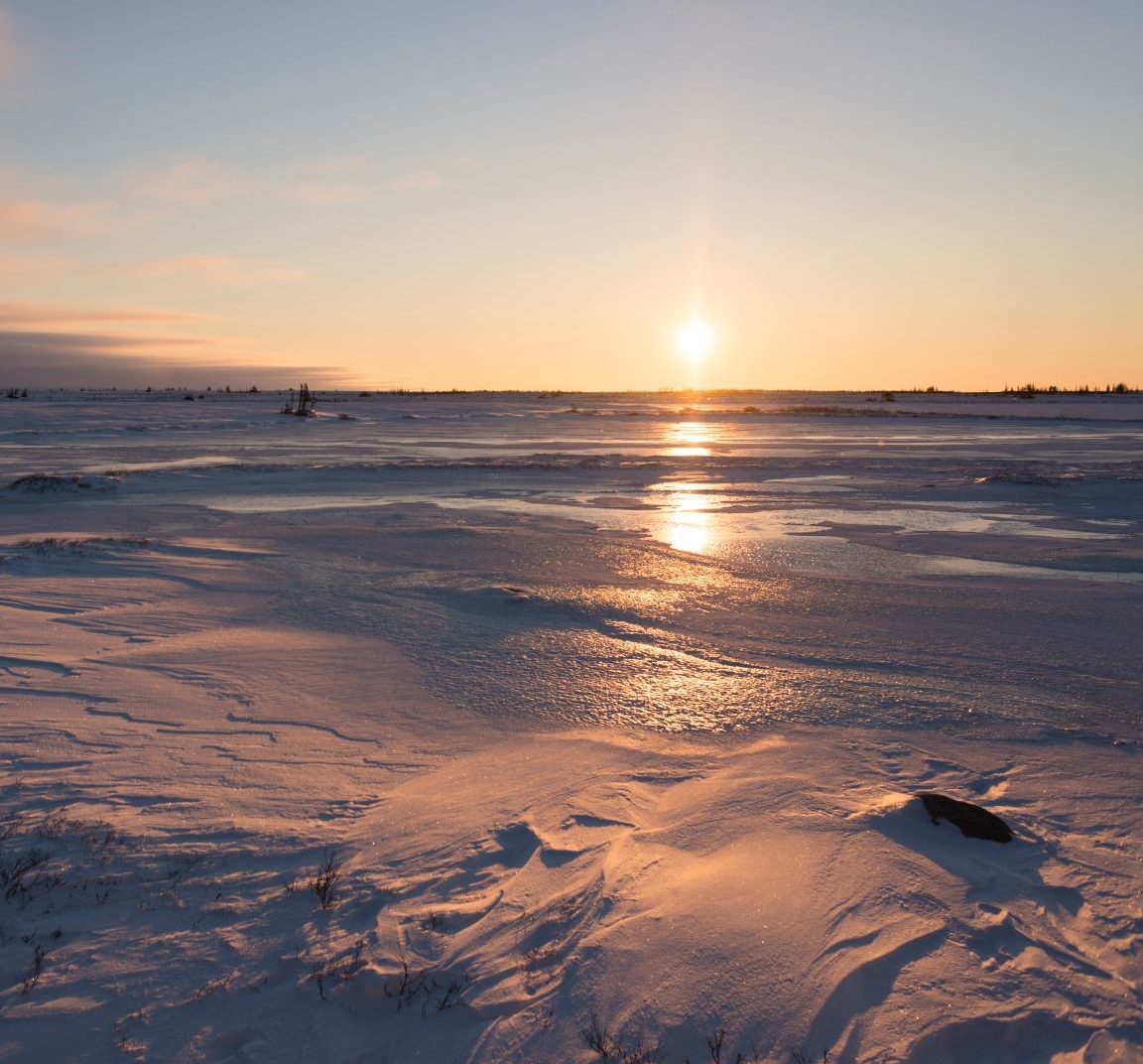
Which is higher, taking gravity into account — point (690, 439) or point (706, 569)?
point (690, 439)

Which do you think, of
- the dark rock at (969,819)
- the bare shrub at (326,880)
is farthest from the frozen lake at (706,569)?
the bare shrub at (326,880)

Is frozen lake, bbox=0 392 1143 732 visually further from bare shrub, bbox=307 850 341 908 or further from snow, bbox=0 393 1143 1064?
bare shrub, bbox=307 850 341 908

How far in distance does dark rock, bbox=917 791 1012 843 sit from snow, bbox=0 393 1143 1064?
6cm

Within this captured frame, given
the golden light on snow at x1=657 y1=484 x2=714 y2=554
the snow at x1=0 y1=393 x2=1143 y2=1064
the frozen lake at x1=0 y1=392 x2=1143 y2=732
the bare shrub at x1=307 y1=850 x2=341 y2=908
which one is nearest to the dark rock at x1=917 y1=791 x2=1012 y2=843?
the snow at x1=0 y1=393 x2=1143 y2=1064

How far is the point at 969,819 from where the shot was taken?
13.0 ft

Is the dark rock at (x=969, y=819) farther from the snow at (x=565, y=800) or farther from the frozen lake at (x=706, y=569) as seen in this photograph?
the frozen lake at (x=706, y=569)

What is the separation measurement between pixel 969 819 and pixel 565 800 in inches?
77.7

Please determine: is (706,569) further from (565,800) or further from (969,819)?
(969,819)

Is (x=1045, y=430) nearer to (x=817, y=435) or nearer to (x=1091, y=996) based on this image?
(x=817, y=435)

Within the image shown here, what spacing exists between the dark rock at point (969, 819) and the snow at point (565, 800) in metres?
0.06

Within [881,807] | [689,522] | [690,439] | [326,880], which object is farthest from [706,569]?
[690,439]

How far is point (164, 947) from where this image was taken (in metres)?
3.05

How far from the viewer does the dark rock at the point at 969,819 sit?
3932 millimetres

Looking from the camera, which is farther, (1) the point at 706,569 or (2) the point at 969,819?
(1) the point at 706,569
